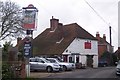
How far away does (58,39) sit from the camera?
173ft

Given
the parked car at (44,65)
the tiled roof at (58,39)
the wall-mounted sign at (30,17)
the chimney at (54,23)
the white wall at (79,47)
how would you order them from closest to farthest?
1. the wall-mounted sign at (30,17)
2. the parked car at (44,65)
3. the tiled roof at (58,39)
4. the white wall at (79,47)
5. the chimney at (54,23)

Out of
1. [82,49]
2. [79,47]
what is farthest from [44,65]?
[82,49]

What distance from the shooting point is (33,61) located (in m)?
33.9

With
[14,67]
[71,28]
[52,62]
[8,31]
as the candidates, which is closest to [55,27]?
[71,28]

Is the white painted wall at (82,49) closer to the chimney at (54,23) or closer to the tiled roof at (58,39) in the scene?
the tiled roof at (58,39)

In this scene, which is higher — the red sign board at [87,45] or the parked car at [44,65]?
the red sign board at [87,45]

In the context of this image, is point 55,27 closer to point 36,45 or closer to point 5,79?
point 36,45

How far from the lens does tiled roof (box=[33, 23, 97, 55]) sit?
50094mm

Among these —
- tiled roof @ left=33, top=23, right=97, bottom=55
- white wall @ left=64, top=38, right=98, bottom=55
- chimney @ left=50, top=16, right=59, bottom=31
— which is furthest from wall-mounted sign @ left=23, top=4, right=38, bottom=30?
chimney @ left=50, top=16, right=59, bottom=31

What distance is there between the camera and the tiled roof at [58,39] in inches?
1972

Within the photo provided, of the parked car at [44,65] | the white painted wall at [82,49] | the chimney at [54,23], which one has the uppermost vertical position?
the chimney at [54,23]

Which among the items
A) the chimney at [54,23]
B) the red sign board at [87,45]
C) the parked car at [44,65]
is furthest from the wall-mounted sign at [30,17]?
the red sign board at [87,45]

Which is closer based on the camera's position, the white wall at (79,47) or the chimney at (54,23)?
the white wall at (79,47)

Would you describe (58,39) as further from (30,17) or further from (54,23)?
(30,17)
